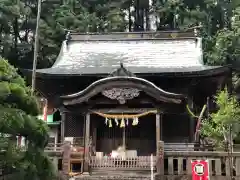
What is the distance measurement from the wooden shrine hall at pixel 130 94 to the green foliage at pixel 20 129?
18.4 feet

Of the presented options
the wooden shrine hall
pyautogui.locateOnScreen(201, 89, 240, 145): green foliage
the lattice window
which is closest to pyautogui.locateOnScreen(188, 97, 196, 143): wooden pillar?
the wooden shrine hall

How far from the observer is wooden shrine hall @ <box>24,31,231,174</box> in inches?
556

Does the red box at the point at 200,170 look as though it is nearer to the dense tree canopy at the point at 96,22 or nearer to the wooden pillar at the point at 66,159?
the wooden pillar at the point at 66,159

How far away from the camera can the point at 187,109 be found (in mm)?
15602

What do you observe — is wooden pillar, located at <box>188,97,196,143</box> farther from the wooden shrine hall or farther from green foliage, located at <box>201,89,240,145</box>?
green foliage, located at <box>201,89,240,145</box>

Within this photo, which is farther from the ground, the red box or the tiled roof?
the tiled roof

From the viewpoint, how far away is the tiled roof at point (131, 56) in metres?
17.0

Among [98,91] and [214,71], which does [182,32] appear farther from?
[98,91]

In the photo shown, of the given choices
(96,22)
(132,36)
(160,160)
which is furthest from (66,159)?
(96,22)

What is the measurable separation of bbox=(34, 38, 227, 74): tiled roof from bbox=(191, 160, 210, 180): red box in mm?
6215

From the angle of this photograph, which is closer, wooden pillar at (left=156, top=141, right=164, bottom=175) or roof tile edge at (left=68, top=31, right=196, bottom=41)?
wooden pillar at (left=156, top=141, right=164, bottom=175)

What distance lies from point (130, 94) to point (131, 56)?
16.5ft

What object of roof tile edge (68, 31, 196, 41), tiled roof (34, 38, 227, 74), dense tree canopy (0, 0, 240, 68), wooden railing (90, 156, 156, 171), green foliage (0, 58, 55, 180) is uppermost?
dense tree canopy (0, 0, 240, 68)

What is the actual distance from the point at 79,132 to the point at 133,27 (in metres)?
25.4
